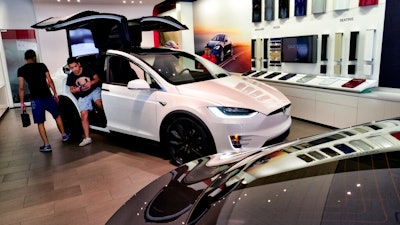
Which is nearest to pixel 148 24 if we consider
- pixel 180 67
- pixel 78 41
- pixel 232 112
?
pixel 180 67

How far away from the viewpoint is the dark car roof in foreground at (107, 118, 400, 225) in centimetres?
104

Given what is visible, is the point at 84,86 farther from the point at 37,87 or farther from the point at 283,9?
the point at 283,9

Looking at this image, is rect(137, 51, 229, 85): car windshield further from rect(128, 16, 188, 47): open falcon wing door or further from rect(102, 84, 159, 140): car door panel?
rect(128, 16, 188, 47): open falcon wing door

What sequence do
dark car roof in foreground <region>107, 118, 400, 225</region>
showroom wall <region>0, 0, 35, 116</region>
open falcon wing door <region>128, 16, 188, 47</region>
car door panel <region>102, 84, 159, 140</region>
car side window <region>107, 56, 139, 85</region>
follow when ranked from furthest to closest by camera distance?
showroom wall <region>0, 0, 35, 116</region> → open falcon wing door <region>128, 16, 188, 47</region> → car side window <region>107, 56, 139, 85</region> → car door panel <region>102, 84, 159, 140</region> → dark car roof in foreground <region>107, 118, 400, 225</region>

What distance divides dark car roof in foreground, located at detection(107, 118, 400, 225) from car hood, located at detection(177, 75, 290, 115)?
162cm

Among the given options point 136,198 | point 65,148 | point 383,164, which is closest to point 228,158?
point 136,198

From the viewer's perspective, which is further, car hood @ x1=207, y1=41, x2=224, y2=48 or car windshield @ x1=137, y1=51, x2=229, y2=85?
car hood @ x1=207, y1=41, x2=224, y2=48

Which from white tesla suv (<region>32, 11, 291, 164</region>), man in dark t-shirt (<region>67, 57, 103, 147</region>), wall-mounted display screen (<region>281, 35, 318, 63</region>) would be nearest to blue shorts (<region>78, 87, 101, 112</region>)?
man in dark t-shirt (<region>67, 57, 103, 147</region>)

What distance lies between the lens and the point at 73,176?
376 centimetres

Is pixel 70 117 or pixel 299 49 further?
Result: pixel 299 49

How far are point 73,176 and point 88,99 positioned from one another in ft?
4.74

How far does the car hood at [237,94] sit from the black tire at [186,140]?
1.15ft

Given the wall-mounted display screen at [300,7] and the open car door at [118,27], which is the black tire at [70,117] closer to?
the open car door at [118,27]

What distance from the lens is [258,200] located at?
125 cm
